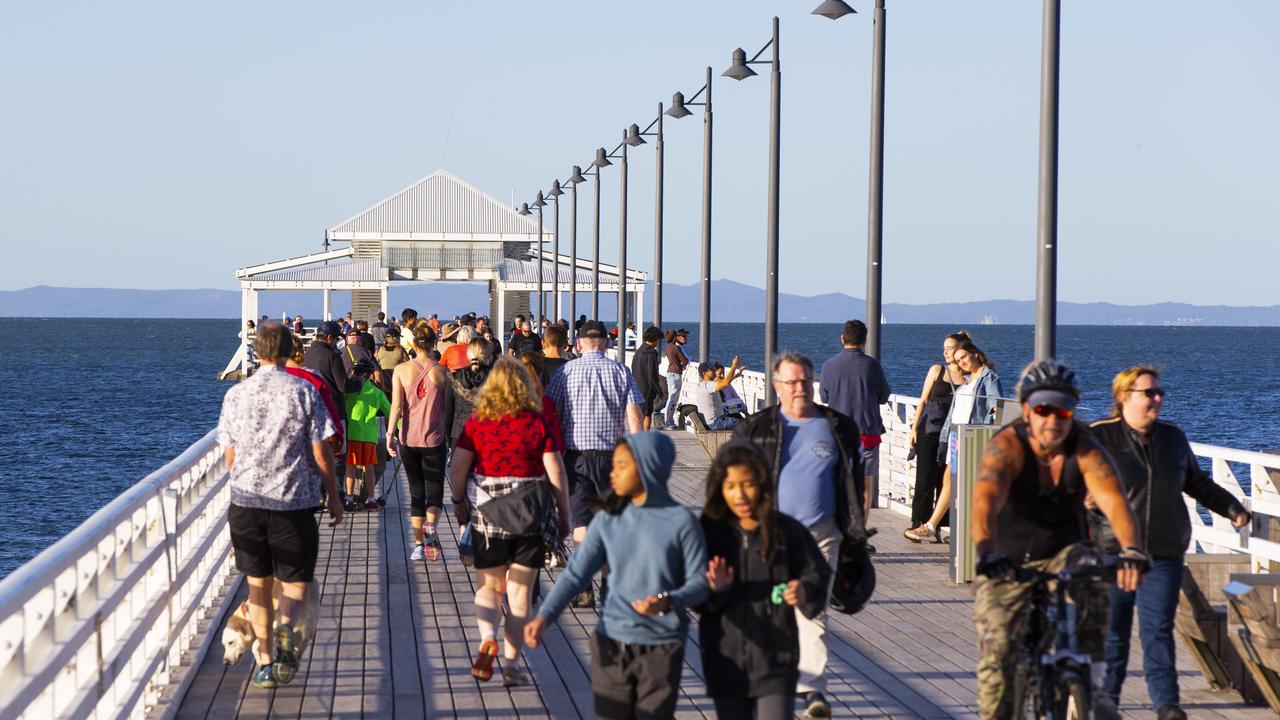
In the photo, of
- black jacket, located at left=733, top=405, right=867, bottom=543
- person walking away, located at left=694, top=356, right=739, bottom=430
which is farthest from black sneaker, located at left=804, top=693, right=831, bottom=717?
person walking away, located at left=694, top=356, right=739, bottom=430

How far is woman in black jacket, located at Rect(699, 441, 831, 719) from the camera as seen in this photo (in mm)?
5340

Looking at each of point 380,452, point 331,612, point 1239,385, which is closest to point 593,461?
point 331,612

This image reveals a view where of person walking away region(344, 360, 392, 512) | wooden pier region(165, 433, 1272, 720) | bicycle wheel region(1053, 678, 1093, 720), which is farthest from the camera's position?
person walking away region(344, 360, 392, 512)

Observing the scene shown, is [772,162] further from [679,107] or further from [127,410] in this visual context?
[127,410]

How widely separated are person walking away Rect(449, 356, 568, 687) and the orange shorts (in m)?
7.03

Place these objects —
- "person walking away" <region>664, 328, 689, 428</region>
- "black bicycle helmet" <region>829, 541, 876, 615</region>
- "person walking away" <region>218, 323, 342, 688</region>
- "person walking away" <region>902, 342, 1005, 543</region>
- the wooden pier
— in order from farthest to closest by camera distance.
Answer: "person walking away" <region>664, 328, 689, 428</region> → "person walking away" <region>902, 342, 1005, 543</region> → "person walking away" <region>218, 323, 342, 688</region> → the wooden pier → "black bicycle helmet" <region>829, 541, 876, 615</region>

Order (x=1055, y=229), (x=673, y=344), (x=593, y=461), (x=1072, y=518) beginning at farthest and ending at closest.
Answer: (x=673, y=344) < (x=1055, y=229) < (x=593, y=461) < (x=1072, y=518)

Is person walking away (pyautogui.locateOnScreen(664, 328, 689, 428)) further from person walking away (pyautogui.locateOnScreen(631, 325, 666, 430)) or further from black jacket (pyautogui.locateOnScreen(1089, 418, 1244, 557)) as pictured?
black jacket (pyautogui.locateOnScreen(1089, 418, 1244, 557))

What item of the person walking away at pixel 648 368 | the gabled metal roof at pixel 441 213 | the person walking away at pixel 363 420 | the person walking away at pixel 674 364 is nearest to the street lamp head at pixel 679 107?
the person walking away at pixel 674 364

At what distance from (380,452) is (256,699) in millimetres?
12494

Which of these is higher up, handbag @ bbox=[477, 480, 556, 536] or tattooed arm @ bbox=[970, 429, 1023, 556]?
tattooed arm @ bbox=[970, 429, 1023, 556]

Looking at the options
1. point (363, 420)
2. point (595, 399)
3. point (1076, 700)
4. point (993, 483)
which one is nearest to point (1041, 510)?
point (993, 483)

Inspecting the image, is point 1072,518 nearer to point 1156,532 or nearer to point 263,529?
point 1156,532

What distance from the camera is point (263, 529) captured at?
311 inches
